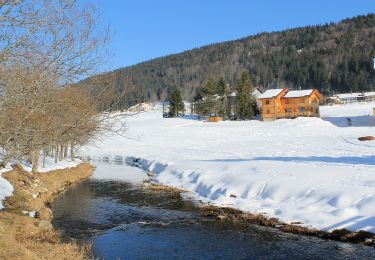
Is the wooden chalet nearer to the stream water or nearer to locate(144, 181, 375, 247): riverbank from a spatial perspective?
the stream water

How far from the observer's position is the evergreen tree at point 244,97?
91694 mm

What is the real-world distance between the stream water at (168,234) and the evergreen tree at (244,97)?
66.1 metres

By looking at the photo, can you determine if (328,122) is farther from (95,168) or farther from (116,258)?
(116,258)

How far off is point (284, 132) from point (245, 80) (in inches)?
1030

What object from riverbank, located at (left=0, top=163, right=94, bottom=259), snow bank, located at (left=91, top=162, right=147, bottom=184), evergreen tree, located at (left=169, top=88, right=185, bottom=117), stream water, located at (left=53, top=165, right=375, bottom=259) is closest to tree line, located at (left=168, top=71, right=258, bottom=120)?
evergreen tree, located at (left=169, top=88, right=185, bottom=117)

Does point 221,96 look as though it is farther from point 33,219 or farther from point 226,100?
point 33,219

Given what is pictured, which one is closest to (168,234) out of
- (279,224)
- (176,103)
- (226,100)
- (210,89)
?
(279,224)

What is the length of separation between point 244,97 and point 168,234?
75351 millimetres

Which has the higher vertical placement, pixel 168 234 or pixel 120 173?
pixel 168 234

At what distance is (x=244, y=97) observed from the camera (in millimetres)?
92062

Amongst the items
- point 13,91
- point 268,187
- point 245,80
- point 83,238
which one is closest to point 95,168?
point 268,187

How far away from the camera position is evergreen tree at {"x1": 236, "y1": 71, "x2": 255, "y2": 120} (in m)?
91.7

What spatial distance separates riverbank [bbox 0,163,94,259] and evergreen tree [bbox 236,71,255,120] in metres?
58.8

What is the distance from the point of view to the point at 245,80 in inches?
3617
